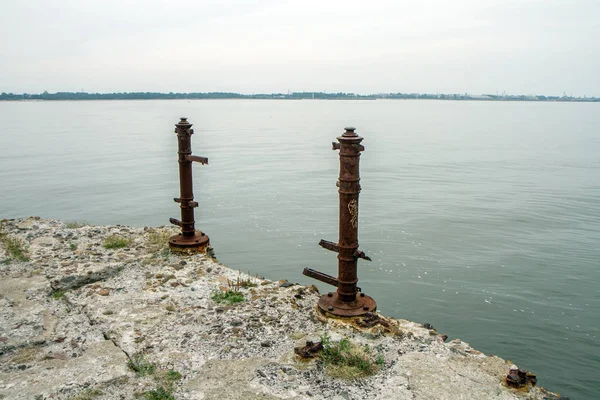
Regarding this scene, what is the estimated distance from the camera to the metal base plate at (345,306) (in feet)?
18.3

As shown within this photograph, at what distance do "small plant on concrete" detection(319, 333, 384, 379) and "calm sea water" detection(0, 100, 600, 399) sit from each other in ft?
12.2

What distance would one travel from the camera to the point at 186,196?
25.4 feet

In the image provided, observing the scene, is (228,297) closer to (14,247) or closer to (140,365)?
(140,365)

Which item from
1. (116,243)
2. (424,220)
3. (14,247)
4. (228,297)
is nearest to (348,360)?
(228,297)

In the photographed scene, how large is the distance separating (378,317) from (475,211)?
13.0 meters

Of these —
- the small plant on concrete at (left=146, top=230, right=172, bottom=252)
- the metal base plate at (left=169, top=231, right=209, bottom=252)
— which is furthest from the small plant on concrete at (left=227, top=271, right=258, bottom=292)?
the small plant on concrete at (left=146, top=230, right=172, bottom=252)

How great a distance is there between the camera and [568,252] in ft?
41.6

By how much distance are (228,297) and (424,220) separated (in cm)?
1099

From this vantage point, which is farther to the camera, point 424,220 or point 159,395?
point 424,220

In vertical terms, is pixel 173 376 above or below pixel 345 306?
below

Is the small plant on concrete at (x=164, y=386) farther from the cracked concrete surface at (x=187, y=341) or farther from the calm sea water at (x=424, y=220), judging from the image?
the calm sea water at (x=424, y=220)

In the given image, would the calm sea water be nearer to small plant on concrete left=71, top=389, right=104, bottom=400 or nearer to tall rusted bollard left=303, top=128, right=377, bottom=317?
tall rusted bollard left=303, top=128, right=377, bottom=317

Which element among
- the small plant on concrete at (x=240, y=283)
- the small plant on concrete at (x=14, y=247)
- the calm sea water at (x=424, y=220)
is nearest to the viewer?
the small plant on concrete at (x=240, y=283)

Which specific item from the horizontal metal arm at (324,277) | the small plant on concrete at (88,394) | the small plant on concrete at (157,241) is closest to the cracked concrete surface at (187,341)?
the small plant on concrete at (88,394)
